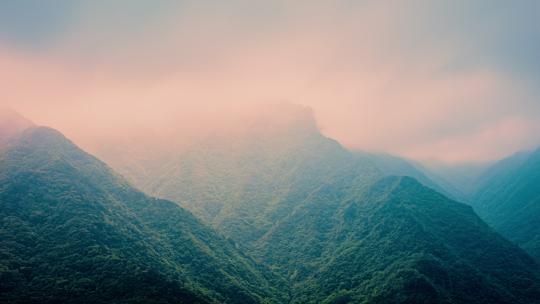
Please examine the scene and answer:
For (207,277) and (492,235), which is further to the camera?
(492,235)

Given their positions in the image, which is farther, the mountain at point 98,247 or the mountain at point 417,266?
the mountain at point 417,266

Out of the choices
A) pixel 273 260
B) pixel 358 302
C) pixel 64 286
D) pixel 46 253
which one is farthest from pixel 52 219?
pixel 358 302

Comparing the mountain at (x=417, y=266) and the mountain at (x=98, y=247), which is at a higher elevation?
the mountain at (x=417, y=266)

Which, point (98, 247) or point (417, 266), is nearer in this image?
point (98, 247)

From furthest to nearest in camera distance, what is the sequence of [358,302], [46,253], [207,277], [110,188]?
[110,188]
[207,277]
[358,302]
[46,253]

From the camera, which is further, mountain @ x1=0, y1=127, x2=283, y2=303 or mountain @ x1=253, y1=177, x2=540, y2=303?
mountain @ x1=253, y1=177, x2=540, y2=303

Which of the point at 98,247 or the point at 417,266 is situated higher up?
the point at 417,266

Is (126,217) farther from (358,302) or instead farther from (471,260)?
(471,260)

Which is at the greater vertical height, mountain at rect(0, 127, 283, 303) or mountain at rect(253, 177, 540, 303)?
mountain at rect(253, 177, 540, 303)
